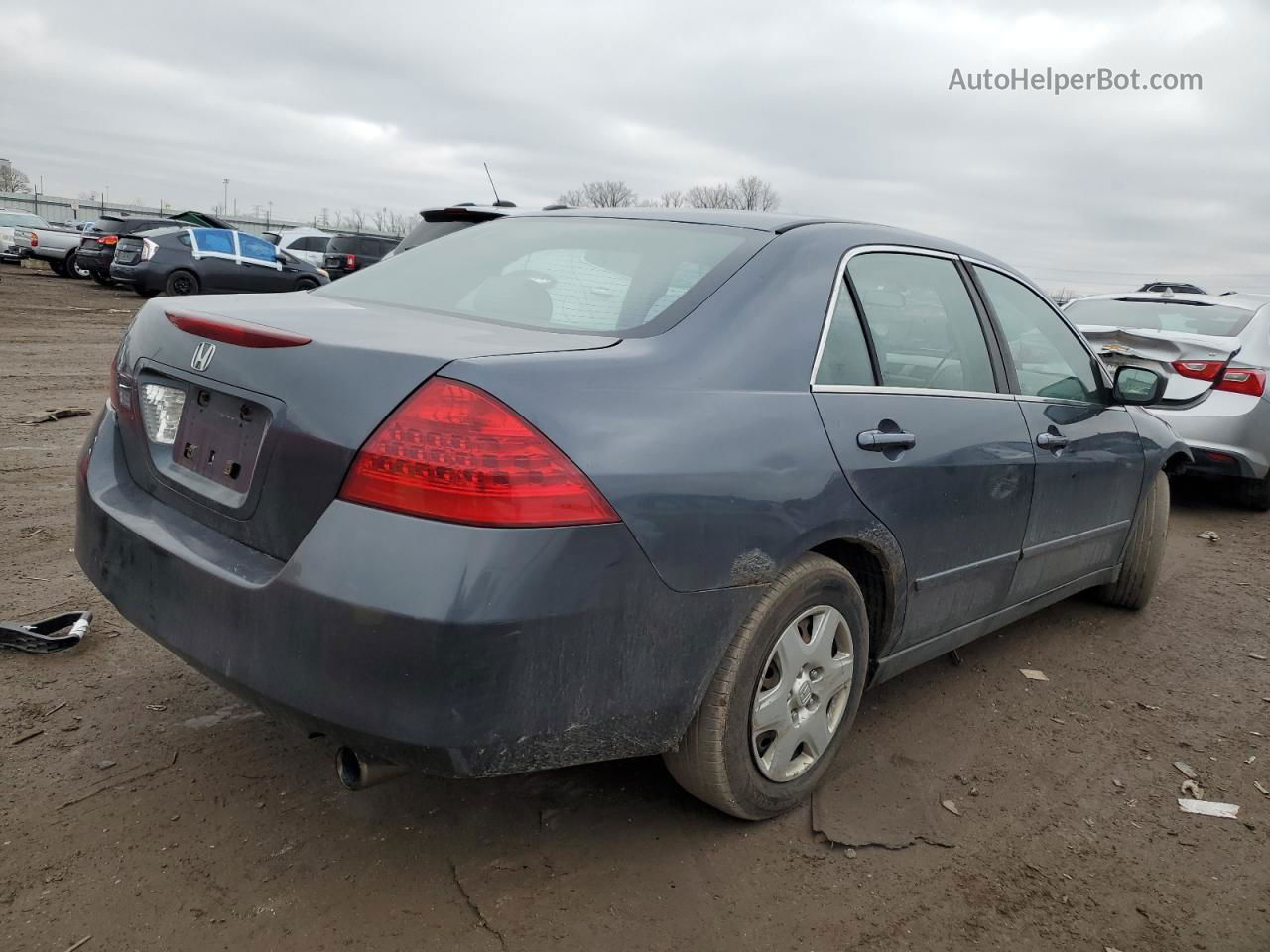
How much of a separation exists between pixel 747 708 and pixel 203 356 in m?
1.54

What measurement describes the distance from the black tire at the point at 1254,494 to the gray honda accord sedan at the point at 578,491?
16.2 ft

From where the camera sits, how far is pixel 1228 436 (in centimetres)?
675

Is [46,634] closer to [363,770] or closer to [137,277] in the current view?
[363,770]

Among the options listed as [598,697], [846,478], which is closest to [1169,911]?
[846,478]

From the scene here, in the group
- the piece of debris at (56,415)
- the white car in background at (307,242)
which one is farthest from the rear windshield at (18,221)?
the piece of debris at (56,415)

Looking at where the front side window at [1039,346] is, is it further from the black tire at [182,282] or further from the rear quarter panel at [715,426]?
the black tire at [182,282]

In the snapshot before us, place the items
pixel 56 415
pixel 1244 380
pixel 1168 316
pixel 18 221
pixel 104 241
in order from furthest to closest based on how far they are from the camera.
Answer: pixel 18 221
pixel 104 241
pixel 1168 316
pixel 56 415
pixel 1244 380

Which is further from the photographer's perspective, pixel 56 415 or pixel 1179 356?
pixel 56 415

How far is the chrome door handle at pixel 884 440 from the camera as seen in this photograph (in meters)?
2.60

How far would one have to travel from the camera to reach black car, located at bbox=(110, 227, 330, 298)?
55.8 feet

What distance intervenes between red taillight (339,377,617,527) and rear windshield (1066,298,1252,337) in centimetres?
652

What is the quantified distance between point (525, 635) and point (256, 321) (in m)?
1.02

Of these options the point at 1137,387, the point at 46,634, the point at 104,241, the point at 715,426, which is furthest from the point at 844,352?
the point at 104,241

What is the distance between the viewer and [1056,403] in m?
3.61
